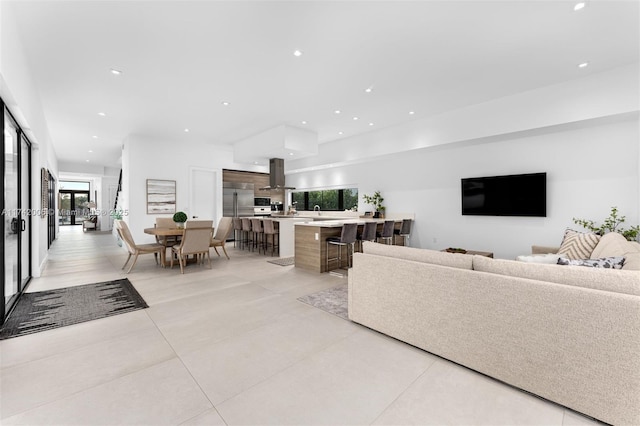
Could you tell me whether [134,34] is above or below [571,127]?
above

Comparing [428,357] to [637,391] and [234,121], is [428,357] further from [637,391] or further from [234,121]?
[234,121]

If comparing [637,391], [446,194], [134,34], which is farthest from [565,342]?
[446,194]

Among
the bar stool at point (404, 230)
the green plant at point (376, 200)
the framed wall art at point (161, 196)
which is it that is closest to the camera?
the bar stool at point (404, 230)

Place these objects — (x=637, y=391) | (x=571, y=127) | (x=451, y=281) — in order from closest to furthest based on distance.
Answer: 1. (x=637, y=391)
2. (x=451, y=281)
3. (x=571, y=127)

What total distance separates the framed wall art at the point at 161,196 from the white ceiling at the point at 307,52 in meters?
2.34

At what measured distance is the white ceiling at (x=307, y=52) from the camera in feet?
8.95

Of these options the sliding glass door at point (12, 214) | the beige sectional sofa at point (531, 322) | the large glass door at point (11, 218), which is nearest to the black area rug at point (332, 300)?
the beige sectional sofa at point (531, 322)

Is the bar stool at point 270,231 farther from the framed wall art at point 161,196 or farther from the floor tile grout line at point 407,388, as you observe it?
the floor tile grout line at point 407,388

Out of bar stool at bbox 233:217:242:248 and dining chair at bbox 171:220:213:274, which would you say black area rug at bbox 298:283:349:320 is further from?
bar stool at bbox 233:217:242:248

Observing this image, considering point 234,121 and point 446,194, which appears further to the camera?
point 446,194

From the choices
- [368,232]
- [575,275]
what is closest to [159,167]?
[368,232]

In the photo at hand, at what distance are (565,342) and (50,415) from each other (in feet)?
9.74

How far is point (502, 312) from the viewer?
185 cm

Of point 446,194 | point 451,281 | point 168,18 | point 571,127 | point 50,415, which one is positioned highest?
point 168,18
